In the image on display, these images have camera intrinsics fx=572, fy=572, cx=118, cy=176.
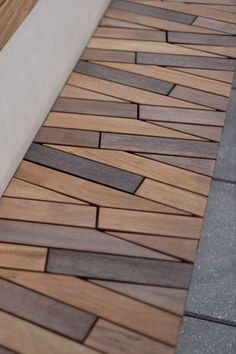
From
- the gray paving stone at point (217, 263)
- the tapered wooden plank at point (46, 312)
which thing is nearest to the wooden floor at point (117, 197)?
the tapered wooden plank at point (46, 312)

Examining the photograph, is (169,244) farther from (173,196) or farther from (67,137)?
(67,137)

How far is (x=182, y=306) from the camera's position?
1376 millimetres

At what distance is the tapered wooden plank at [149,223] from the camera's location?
1.56 m

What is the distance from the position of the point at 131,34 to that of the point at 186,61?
286mm

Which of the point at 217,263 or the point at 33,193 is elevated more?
the point at 33,193

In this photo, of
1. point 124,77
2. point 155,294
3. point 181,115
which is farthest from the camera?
point 124,77

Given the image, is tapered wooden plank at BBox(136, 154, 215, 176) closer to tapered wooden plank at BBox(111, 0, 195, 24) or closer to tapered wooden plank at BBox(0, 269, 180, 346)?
tapered wooden plank at BBox(0, 269, 180, 346)

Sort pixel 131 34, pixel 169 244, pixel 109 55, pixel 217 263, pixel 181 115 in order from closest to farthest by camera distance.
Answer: pixel 169 244 < pixel 217 263 < pixel 181 115 < pixel 109 55 < pixel 131 34

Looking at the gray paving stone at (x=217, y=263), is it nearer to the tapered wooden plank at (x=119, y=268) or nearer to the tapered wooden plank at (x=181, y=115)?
the tapered wooden plank at (x=119, y=268)

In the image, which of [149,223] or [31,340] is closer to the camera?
[31,340]

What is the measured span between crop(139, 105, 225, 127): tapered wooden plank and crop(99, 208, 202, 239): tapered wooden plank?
0.47 m

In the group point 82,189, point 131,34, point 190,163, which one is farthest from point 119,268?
point 131,34

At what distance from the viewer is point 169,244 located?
1.53 metres

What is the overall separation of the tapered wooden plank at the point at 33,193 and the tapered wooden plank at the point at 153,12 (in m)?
1.19
